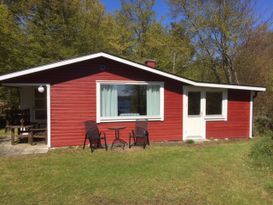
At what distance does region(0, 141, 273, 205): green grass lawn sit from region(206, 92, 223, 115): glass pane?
301cm

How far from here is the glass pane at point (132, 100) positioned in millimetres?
9500

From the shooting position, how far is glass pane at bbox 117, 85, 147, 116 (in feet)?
31.2

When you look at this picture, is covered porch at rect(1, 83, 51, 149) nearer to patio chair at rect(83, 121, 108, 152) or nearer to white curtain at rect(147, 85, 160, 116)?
patio chair at rect(83, 121, 108, 152)

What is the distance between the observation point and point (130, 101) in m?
9.61

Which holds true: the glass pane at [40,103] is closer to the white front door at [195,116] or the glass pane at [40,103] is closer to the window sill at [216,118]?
the white front door at [195,116]

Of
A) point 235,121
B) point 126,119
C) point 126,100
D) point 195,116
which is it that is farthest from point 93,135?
point 235,121

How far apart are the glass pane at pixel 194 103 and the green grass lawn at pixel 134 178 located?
280cm

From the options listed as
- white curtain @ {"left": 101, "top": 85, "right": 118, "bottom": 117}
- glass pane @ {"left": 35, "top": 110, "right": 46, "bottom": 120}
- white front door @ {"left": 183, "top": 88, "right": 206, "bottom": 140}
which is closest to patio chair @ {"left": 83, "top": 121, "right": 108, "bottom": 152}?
white curtain @ {"left": 101, "top": 85, "right": 118, "bottom": 117}

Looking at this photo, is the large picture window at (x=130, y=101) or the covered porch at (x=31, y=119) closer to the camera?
the covered porch at (x=31, y=119)

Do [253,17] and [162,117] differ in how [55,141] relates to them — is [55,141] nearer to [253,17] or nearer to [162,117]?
[162,117]

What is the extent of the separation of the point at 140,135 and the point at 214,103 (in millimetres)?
3680

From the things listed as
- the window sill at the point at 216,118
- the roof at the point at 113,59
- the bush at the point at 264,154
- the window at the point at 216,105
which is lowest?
the bush at the point at 264,154

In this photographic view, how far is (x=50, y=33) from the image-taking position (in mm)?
19234

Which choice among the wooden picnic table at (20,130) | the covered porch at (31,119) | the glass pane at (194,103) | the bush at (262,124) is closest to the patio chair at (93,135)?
the covered porch at (31,119)
